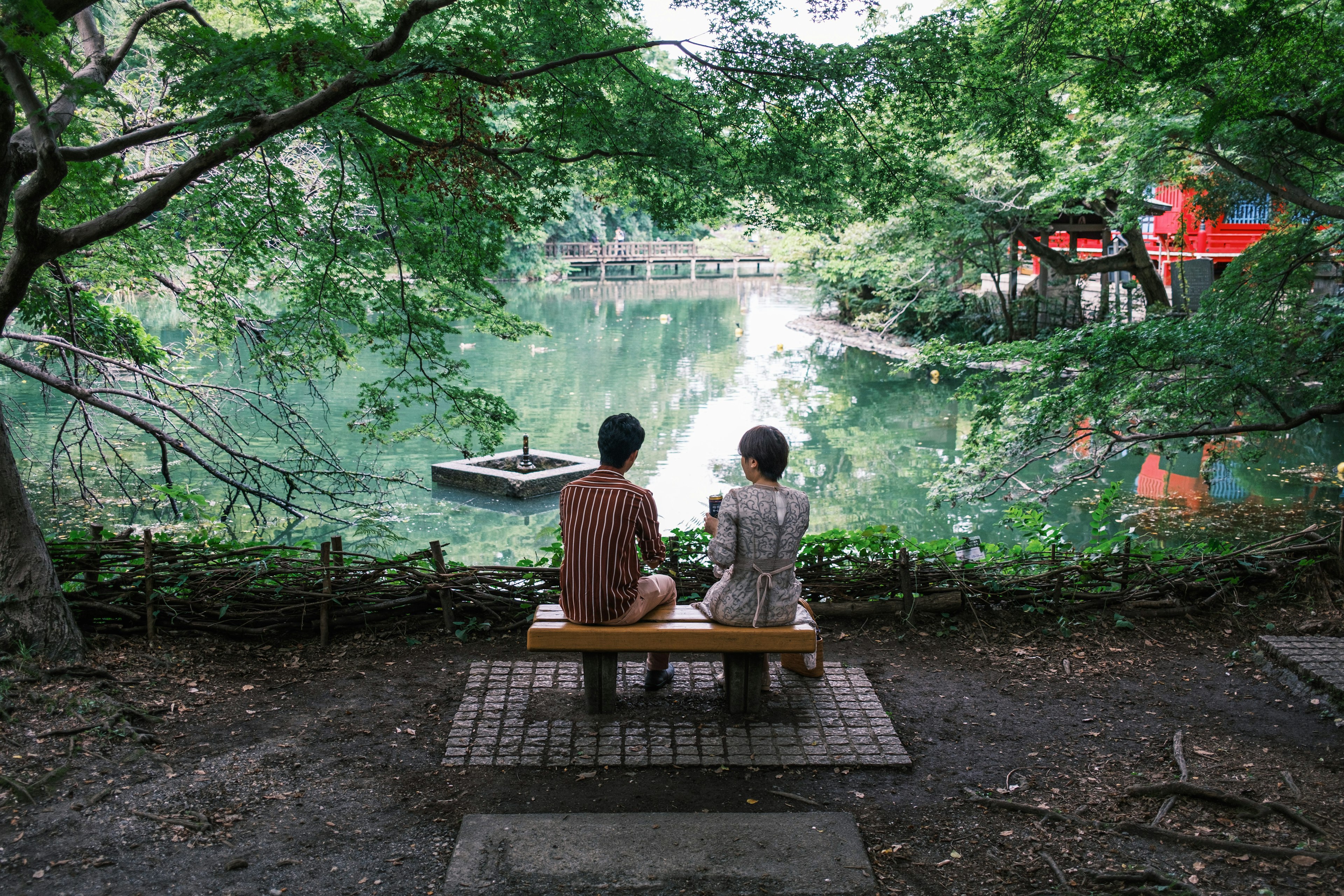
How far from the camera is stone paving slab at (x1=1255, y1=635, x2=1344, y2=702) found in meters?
4.41

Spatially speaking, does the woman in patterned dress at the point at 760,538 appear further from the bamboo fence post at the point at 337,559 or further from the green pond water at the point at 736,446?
the bamboo fence post at the point at 337,559

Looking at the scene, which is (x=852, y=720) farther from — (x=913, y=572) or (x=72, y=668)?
(x=72, y=668)

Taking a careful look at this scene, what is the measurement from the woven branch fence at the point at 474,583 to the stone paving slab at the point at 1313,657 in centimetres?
72

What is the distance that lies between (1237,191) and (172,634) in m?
11.6

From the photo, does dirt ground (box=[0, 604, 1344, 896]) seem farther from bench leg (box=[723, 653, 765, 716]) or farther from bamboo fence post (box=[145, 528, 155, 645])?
bench leg (box=[723, 653, 765, 716])

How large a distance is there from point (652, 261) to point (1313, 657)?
52.6 m

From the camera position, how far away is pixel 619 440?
396 centimetres

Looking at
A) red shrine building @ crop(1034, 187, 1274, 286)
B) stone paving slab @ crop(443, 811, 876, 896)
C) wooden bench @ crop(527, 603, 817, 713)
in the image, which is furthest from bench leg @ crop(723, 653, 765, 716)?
red shrine building @ crop(1034, 187, 1274, 286)

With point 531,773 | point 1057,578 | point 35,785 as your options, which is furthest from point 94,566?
point 1057,578

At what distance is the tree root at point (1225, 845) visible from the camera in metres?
3.10

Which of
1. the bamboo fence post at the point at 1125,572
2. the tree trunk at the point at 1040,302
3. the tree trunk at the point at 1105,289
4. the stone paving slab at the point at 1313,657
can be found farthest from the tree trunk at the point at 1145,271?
the stone paving slab at the point at 1313,657

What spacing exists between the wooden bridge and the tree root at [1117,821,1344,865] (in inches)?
1855

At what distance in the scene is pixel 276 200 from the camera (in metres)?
6.92

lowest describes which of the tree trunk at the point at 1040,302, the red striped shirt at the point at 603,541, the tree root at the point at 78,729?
the tree root at the point at 78,729
